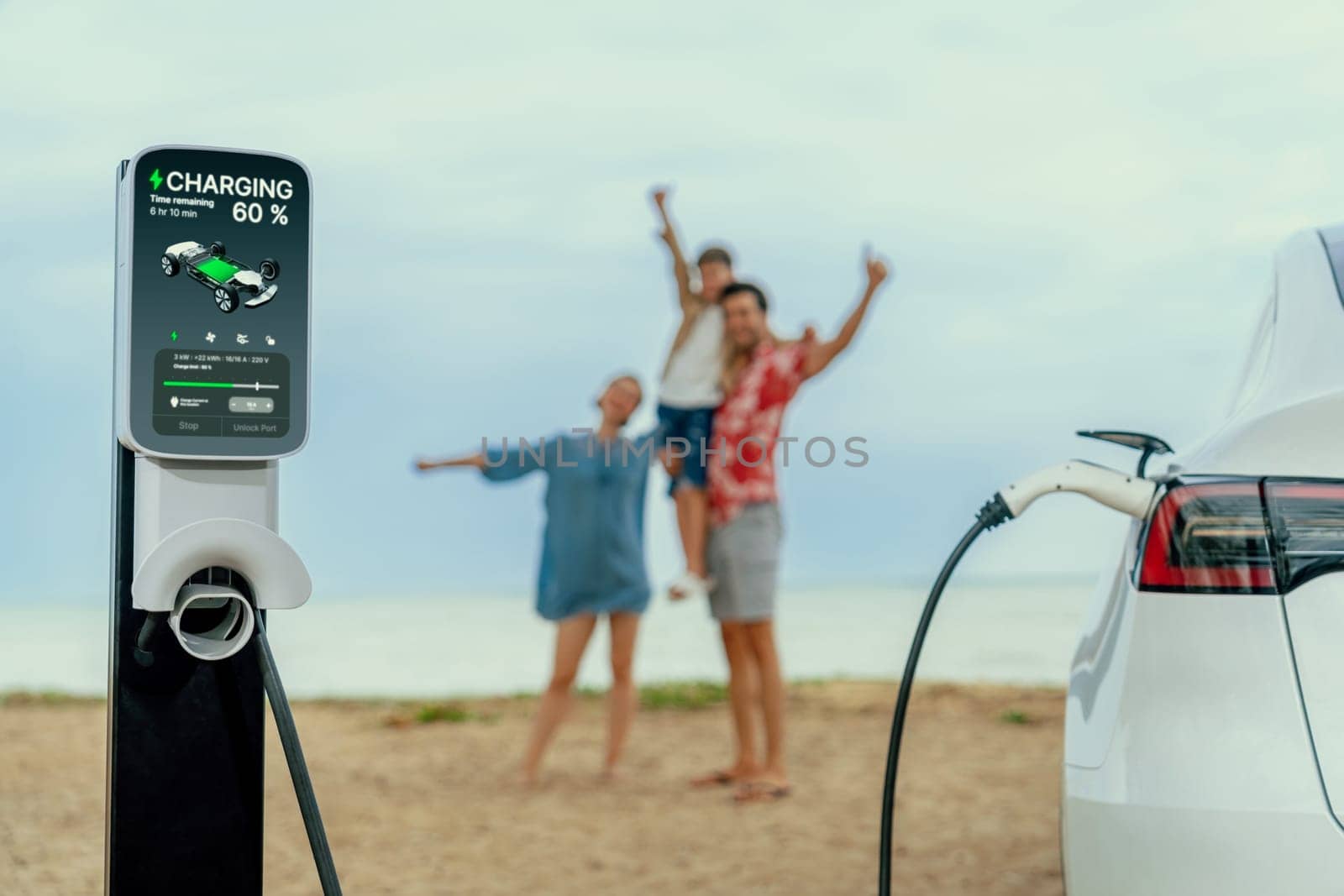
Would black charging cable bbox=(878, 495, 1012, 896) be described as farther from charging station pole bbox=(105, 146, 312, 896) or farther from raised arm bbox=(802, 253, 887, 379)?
raised arm bbox=(802, 253, 887, 379)

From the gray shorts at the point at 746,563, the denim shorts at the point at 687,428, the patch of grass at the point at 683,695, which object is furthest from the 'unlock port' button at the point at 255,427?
the patch of grass at the point at 683,695

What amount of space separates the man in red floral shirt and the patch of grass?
2.24 m

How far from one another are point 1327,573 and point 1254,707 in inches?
5.9

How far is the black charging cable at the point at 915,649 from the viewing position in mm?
1740

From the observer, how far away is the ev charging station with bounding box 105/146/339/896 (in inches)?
59.1

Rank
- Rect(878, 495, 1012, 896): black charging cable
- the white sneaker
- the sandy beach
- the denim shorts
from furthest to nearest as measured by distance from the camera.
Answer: the denim shorts < the white sneaker < the sandy beach < Rect(878, 495, 1012, 896): black charging cable

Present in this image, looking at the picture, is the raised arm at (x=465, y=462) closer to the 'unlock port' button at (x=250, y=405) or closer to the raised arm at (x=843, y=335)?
the raised arm at (x=843, y=335)

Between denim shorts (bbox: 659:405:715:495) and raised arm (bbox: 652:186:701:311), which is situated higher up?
raised arm (bbox: 652:186:701:311)

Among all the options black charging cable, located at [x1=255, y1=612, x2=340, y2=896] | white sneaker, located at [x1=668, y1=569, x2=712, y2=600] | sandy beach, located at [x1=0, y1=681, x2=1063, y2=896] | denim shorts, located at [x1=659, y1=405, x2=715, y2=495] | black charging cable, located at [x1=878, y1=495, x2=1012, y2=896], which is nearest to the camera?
black charging cable, located at [x1=255, y1=612, x2=340, y2=896]

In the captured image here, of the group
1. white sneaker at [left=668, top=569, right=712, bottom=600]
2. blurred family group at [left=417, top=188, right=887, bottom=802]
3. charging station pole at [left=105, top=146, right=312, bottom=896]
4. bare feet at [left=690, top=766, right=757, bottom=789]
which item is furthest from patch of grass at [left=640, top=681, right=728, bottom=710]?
charging station pole at [left=105, top=146, right=312, bottom=896]

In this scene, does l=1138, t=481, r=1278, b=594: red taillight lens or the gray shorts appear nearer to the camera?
l=1138, t=481, r=1278, b=594: red taillight lens

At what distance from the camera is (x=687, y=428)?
17.2ft

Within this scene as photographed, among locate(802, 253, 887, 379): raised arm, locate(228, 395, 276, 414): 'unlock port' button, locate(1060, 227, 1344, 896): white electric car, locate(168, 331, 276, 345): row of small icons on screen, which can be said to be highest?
locate(802, 253, 887, 379): raised arm

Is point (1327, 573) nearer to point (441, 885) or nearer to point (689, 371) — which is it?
point (441, 885)
